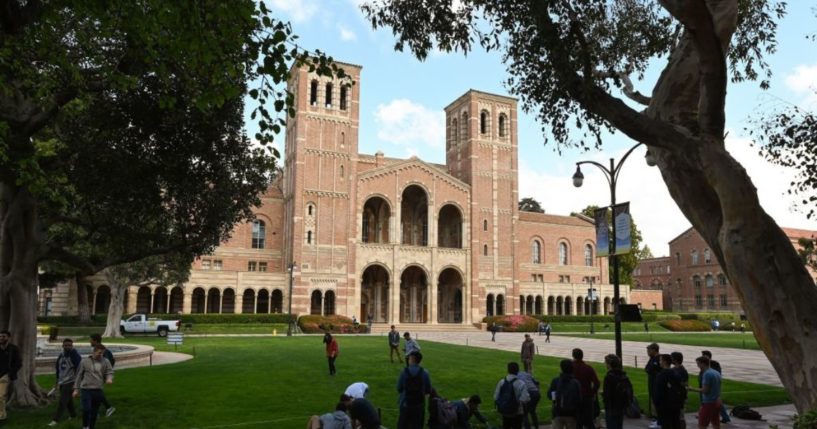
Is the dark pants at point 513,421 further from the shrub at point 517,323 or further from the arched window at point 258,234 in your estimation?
the arched window at point 258,234

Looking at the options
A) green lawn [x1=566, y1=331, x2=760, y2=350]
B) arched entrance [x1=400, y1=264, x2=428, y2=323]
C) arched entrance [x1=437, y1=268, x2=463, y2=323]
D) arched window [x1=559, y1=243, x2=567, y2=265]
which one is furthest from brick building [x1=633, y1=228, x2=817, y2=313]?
arched entrance [x1=400, y1=264, x2=428, y2=323]

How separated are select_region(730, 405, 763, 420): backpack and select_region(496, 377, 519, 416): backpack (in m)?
6.08

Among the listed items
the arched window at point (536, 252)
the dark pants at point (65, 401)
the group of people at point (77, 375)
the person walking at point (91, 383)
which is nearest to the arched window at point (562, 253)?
the arched window at point (536, 252)

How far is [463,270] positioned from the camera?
54500 millimetres

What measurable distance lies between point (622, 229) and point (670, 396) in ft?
14.0

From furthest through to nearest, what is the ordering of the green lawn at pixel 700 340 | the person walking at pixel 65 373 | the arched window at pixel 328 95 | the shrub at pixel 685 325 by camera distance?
the shrub at pixel 685 325
the arched window at pixel 328 95
the green lawn at pixel 700 340
the person walking at pixel 65 373

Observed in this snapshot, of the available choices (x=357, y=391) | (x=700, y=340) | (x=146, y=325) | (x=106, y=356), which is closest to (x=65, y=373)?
(x=106, y=356)

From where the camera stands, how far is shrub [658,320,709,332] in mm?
51969

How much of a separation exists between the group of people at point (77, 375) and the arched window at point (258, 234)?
40.3 m

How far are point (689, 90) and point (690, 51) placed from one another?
0.56 meters

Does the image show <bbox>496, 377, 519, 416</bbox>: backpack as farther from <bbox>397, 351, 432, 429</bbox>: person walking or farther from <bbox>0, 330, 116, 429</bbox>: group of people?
<bbox>0, 330, 116, 429</bbox>: group of people

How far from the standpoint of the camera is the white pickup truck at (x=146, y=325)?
3731 cm

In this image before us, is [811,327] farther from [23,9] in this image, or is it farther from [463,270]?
[463,270]

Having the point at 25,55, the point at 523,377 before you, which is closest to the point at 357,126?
the point at 25,55
